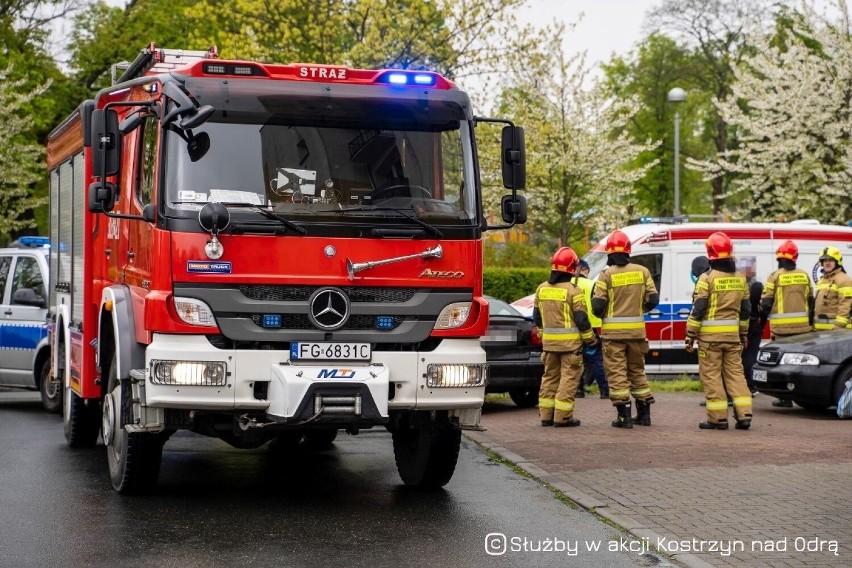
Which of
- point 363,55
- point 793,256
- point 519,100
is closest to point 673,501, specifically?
point 793,256

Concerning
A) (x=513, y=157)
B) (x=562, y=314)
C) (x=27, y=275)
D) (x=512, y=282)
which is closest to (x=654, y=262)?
(x=562, y=314)

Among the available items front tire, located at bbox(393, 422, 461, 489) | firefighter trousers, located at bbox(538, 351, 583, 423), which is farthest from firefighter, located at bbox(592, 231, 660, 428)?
front tire, located at bbox(393, 422, 461, 489)

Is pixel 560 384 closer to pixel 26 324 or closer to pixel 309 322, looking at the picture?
pixel 309 322

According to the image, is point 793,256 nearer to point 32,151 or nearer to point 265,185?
point 265,185

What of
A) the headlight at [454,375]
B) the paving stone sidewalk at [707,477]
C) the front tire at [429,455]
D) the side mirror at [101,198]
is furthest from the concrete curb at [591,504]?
the side mirror at [101,198]

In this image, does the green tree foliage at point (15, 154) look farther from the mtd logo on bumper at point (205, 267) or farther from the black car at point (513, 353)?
the mtd logo on bumper at point (205, 267)

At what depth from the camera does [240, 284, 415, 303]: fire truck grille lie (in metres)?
8.26

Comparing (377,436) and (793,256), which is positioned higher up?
(793,256)

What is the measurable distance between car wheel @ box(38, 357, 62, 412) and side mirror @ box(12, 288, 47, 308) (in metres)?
0.69

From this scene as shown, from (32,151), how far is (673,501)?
30.6m

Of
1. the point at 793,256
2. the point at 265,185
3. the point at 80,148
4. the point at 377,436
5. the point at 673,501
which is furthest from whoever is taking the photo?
the point at 793,256

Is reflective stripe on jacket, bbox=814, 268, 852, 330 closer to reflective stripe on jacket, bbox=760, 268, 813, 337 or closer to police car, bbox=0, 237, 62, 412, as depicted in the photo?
reflective stripe on jacket, bbox=760, 268, 813, 337

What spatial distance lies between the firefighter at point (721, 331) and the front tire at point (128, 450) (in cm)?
637

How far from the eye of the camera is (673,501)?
29.8ft
